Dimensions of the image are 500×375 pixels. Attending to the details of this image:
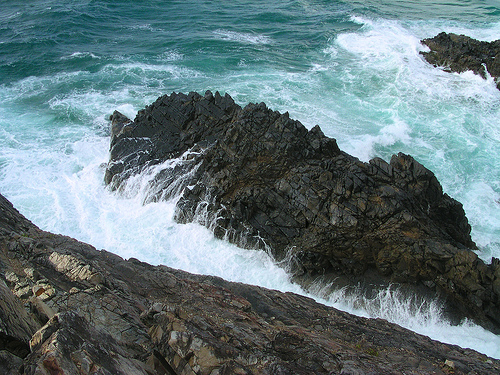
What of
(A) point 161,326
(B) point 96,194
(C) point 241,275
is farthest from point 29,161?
(A) point 161,326

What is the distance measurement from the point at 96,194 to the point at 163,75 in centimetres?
1893

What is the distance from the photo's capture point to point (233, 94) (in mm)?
35906

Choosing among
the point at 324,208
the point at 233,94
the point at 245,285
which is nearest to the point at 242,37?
the point at 233,94

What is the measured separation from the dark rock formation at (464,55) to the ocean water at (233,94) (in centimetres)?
170

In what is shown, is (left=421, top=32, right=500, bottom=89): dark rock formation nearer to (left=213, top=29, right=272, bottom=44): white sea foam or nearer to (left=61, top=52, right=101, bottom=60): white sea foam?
(left=213, top=29, right=272, bottom=44): white sea foam

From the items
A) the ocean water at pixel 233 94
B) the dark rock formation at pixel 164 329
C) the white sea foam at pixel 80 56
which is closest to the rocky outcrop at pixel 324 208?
the ocean water at pixel 233 94

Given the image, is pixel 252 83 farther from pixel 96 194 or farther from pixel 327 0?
pixel 327 0

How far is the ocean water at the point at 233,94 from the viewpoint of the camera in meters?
22.2

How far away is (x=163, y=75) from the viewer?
3988cm

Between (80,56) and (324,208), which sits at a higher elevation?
(80,56)

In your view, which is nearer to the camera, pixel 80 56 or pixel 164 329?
pixel 164 329

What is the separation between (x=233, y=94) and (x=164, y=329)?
29553 mm

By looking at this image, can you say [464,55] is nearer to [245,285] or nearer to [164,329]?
[245,285]

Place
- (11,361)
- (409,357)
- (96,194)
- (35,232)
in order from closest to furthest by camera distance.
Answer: (11,361) < (409,357) < (35,232) < (96,194)
